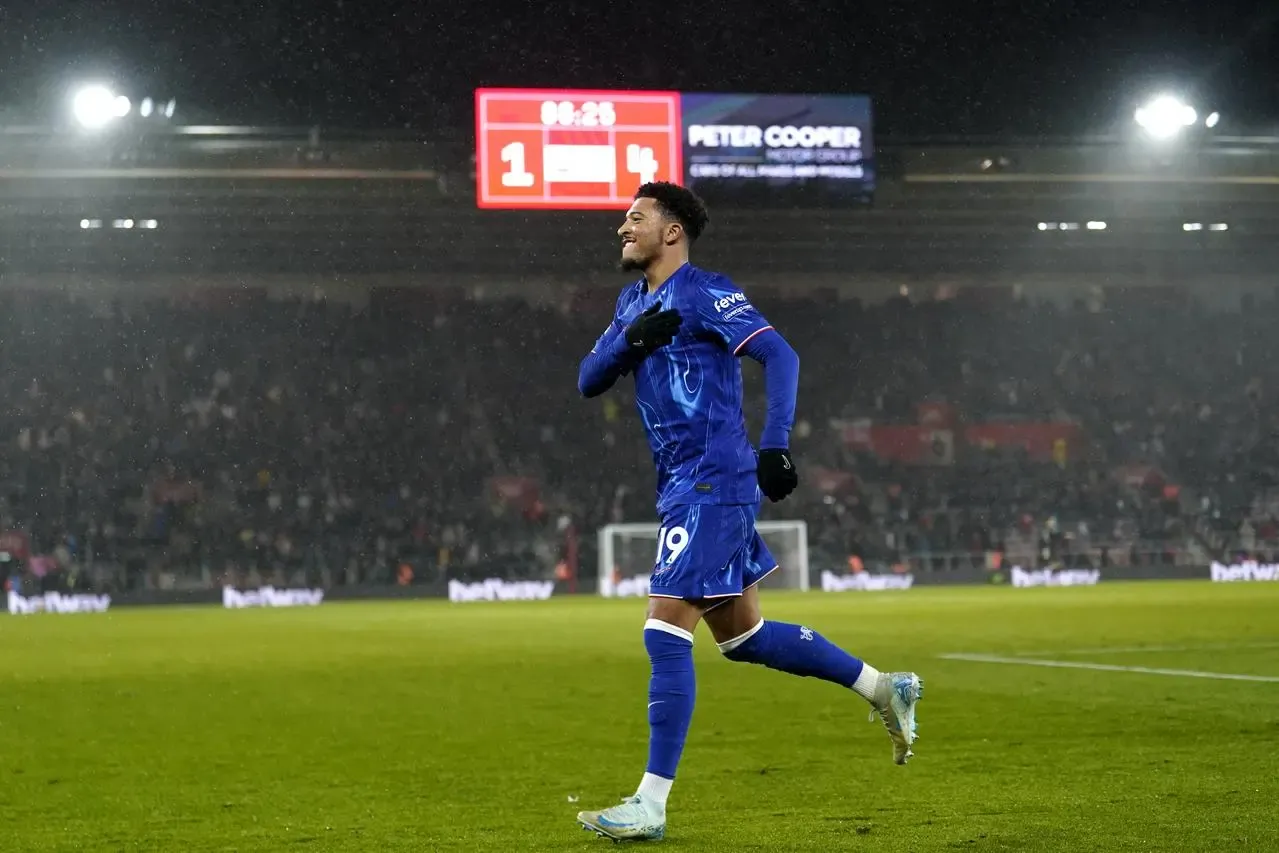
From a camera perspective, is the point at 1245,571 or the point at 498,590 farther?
the point at 1245,571

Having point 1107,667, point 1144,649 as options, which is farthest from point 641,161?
point 1107,667

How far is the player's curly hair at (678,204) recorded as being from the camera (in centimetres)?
477

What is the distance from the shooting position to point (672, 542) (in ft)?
14.7

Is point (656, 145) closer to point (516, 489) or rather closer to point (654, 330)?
point (516, 489)

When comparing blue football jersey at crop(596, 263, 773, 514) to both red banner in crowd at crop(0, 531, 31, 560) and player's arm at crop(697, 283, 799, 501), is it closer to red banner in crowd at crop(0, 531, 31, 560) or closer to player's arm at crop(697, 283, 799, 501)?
player's arm at crop(697, 283, 799, 501)

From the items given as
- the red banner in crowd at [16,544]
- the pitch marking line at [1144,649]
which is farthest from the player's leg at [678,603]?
the red banner in crowd at [16,544]

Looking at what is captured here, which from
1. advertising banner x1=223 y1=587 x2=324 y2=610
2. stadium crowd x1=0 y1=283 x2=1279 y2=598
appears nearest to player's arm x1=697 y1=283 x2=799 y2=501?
advertising banner x1=223 y1=587 x2=324 y2=610

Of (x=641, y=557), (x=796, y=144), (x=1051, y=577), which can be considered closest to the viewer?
(x=796, y=144)

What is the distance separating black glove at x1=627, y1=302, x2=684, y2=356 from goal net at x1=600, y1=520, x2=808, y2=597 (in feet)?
81.6

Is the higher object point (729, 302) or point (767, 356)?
point (729, 302)

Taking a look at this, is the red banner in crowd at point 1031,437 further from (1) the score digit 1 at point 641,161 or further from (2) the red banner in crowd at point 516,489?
(1) the score digit 1 at point 641,161

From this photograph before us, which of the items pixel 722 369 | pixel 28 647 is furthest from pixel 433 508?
pixel 722 369

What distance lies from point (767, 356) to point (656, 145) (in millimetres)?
21667

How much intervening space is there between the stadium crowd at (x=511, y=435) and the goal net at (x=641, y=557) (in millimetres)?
1097
